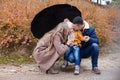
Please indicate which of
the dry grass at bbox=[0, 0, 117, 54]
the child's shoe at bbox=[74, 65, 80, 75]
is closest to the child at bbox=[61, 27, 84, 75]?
the child's shoe at bbox=[74, 65, 80, 75]

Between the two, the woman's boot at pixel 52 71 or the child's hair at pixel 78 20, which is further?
the woman's boot at pixel 52 71

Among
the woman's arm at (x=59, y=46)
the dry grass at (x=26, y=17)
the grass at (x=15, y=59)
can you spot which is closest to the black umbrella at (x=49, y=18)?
the woman's arm at (x=59, y=46)

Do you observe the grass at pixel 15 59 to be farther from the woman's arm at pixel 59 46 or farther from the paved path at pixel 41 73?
the woman's arm at pixel 59 46

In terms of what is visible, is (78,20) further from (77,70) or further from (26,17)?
(26,17)

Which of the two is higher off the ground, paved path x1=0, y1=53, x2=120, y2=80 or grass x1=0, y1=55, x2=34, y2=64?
grass x1=0, y1=55, x2=34, y2=64

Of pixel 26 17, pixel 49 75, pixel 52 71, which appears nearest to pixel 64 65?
pixel 52 71

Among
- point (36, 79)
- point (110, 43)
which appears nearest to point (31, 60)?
point (36, 79)

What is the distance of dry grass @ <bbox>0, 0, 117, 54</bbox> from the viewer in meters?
7.29

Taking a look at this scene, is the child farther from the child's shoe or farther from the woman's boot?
the woman's boot

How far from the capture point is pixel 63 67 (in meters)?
6.14

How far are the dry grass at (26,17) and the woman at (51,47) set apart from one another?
1.53 m

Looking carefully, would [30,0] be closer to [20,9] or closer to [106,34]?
[20,9]

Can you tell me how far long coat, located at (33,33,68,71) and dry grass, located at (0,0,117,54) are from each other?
1.53 meters

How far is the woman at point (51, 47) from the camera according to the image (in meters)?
5.65
